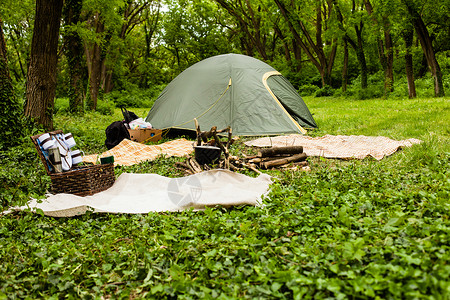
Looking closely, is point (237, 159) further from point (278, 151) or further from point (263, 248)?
point (263, 248)

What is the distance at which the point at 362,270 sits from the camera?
7.11 ft

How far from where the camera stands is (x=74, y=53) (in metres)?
12.5

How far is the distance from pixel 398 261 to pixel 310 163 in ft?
12.0

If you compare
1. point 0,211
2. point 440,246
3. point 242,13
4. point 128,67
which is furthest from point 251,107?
point 128,67

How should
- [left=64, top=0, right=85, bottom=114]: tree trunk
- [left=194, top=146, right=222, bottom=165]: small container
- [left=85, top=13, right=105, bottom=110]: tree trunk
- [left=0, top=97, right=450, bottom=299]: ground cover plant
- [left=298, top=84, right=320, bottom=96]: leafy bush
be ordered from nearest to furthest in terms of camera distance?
[left=0, top=97, right=450, bottom=299]: ground cover plant < [left=194, top=146, right=222, bottom=165]: small container < [left=64, top=0, right=85, bottom=114]: tree trunk < [left=85, top=13, right=105, bottom=110]: tree trunk < [left=298, top=84, right=320, bottom=96]: leafy bush

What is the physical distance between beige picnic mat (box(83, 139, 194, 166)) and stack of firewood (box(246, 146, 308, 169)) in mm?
1474

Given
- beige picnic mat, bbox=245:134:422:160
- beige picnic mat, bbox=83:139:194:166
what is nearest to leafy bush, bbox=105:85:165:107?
beige picnic mat, bbox=83:139:194:166

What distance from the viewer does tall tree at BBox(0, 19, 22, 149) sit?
6.60 m

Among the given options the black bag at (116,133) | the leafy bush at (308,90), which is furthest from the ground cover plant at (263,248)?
the leafy bush at (308,90)

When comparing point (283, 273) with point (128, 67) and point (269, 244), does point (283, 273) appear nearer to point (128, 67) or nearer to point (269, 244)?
point (269, 244)

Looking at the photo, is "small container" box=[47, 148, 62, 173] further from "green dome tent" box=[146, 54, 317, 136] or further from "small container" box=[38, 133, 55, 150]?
"green dome tent" box=[146, 54, 317, 136]

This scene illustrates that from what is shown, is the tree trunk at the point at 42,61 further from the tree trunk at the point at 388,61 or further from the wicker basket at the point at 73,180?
the tree trunk at the point at 388,61

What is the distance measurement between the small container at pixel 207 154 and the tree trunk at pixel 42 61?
3960 mm

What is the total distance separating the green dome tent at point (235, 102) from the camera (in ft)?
28.0
